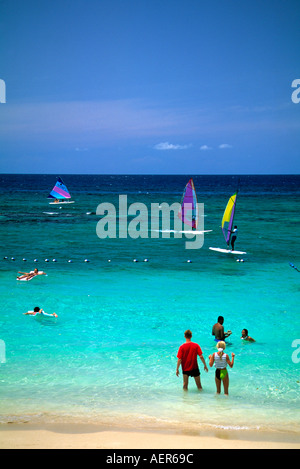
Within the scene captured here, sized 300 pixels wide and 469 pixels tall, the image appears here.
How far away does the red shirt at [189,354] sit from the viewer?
38.4ft

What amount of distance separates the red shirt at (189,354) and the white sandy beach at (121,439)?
6.70 ft

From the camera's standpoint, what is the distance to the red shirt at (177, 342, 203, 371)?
38.4ft

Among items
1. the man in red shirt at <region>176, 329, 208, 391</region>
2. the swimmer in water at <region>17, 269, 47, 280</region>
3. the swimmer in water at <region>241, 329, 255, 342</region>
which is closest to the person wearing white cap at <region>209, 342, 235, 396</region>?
the man in red shirt at <region>176, 329, 208, 391</region>

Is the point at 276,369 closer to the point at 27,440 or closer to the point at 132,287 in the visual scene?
the point at 27,440

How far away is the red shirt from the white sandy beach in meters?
2.04

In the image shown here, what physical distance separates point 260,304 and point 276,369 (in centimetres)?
785

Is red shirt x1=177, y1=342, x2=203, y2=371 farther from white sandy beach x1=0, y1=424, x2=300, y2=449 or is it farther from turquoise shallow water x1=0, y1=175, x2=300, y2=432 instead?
white sandy beach x1=0, y1=424, x2=300, y2=449

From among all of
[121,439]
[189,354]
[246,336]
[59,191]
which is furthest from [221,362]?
[59,191]

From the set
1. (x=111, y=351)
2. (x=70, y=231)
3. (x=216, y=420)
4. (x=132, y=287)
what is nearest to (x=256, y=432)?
(x=216, y=420)

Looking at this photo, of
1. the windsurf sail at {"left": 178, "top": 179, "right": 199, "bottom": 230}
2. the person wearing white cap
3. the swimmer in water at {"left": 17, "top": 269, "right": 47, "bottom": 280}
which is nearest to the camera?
the person wearing white cap

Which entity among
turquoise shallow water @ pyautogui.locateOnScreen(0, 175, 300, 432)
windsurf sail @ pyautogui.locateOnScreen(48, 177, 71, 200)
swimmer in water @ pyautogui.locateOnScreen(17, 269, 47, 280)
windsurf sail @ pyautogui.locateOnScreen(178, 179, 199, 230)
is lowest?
turquoise shallow water @ pyautogui.locateOnScreen(0, 175, 300, 432)

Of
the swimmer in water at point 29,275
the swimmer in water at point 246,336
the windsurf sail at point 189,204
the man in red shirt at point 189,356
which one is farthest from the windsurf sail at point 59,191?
the man in red shirt at point 189,356

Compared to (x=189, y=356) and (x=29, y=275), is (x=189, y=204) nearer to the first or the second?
(x=29, y=275)
